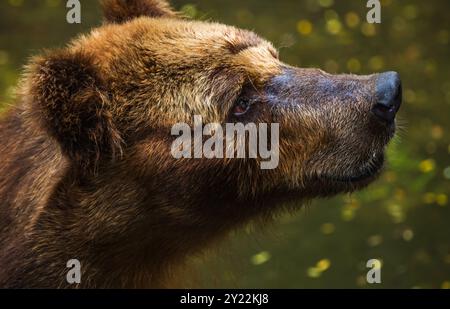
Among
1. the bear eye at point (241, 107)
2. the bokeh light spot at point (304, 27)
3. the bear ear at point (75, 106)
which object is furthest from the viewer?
the bokeh light spot at point (304, 27)

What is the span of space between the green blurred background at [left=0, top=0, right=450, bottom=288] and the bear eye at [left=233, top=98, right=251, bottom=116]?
0.96 metres

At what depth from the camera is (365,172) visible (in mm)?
5883

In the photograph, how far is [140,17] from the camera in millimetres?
6438

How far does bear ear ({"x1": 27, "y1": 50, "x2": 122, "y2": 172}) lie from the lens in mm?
5316

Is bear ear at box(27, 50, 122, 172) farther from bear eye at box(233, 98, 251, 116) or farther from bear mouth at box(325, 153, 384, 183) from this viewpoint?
bear mouth at box(325, 153, 384, 183)

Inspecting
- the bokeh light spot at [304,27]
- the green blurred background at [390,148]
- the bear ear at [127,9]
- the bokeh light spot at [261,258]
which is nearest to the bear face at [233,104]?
the bear ear at [127,9]

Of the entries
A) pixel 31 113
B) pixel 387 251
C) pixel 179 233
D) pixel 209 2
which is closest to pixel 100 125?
pixel 31 113

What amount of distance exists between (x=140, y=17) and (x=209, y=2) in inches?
282

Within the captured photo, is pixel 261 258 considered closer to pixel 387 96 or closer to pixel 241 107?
pixel 241 107

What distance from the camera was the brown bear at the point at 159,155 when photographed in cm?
567

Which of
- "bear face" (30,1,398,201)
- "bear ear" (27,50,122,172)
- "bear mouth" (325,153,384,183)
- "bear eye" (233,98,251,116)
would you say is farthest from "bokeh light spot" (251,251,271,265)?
"bear ear" (27,50,122,172)

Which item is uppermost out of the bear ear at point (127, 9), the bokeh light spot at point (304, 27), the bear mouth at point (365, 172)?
the bokeh light spot at point (304, 27)

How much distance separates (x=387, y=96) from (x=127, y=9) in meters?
2.09

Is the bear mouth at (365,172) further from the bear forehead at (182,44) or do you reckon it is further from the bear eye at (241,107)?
the bear forehead at (182,44)
